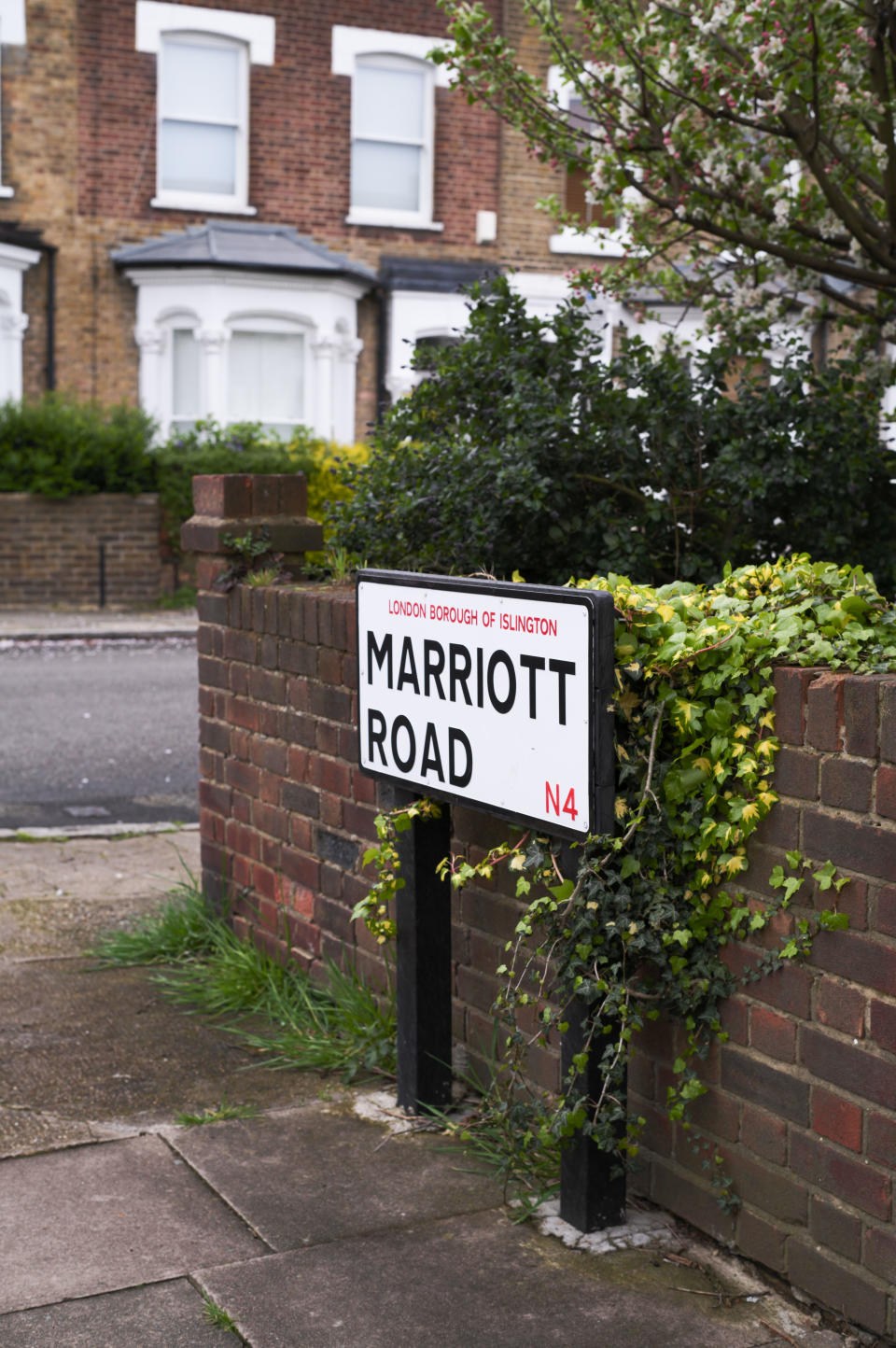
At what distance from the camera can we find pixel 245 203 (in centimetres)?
2105

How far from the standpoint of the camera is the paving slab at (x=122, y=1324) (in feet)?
8.88

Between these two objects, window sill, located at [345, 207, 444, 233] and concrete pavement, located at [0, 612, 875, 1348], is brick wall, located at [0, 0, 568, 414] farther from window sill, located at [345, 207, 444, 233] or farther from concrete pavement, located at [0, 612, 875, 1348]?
concrete pavement, located at [0, 612, 875, 1348]

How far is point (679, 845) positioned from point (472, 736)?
1.78ft

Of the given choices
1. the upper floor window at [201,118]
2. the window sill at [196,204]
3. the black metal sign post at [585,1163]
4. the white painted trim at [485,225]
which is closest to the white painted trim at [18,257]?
the window sill at [196,204]

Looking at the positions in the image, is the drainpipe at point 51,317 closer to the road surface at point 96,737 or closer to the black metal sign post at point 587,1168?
the road surface at point 96,737

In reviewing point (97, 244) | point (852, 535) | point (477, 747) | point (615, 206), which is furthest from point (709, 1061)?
point (97, 244)

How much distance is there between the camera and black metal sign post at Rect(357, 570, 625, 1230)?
294 cm

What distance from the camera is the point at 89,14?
19938 millimetres

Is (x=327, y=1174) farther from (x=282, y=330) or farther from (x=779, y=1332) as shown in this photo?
(x=282, y=330)

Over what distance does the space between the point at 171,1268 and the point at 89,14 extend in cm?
2018

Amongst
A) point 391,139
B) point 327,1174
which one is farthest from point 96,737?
point 391,139

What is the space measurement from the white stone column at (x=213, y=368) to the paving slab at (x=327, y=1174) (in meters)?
17.8

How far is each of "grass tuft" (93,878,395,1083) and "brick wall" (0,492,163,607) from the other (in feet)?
43.0

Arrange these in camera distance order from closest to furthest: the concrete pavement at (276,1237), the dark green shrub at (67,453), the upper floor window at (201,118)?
the concrete pavement at (276,1237) → the dark green shrub at (67,453) → the upper floor window at (201,118)
